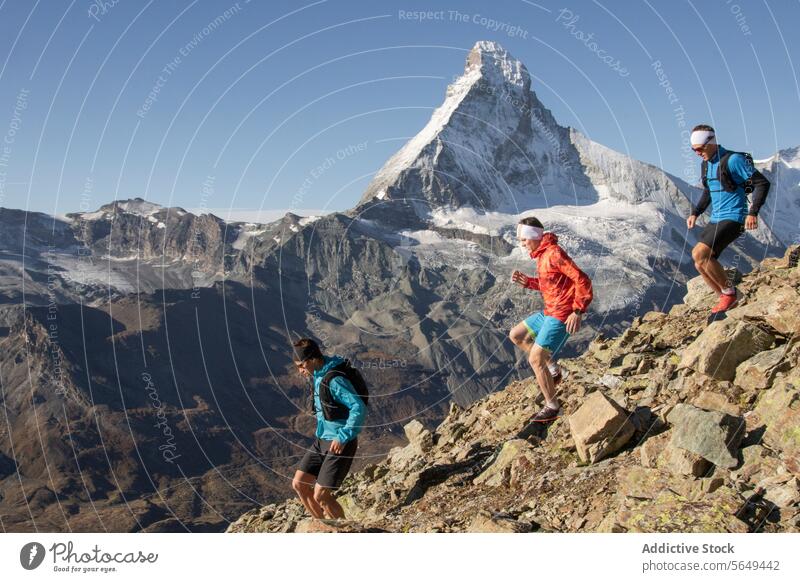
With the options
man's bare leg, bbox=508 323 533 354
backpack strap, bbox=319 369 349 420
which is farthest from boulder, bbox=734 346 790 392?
backpack strap, bbox=319 369 349 420

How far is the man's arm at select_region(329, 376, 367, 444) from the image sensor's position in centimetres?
1398

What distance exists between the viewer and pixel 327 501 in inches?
596

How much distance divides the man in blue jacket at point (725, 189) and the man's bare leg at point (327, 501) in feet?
32.2

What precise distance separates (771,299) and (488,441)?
315 inches

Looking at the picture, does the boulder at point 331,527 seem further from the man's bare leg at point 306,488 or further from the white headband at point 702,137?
the white headband at point 702,137

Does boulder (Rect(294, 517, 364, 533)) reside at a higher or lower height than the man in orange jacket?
lower

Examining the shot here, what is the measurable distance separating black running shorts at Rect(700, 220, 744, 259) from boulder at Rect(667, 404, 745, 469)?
15.8ft

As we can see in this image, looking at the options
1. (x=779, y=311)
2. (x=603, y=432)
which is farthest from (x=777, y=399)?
(x=603, y=432)

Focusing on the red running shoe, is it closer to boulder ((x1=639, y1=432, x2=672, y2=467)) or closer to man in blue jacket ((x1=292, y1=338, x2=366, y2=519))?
boulder ((x1=639, y1=432, x2=672, y2=467))

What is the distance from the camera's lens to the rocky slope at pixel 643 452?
11586 mm

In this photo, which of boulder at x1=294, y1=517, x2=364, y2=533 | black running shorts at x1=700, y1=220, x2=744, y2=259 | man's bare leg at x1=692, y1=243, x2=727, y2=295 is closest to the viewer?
boulder at x1=294, y1=517, x2=364, y2=533

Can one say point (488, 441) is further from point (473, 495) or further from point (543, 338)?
point (543, 338)
